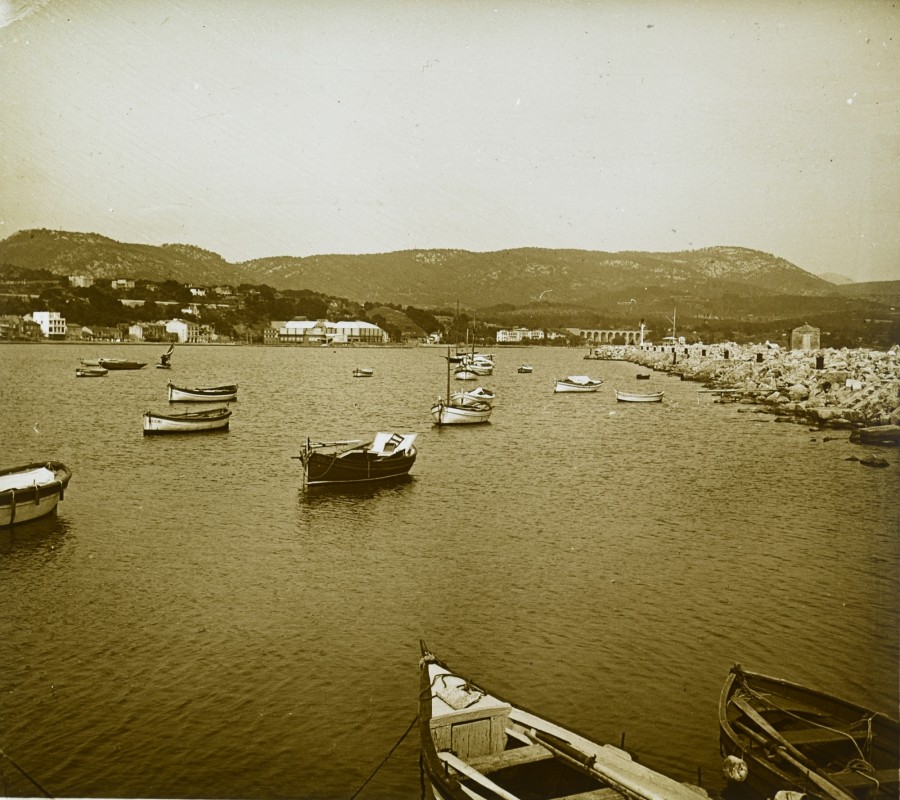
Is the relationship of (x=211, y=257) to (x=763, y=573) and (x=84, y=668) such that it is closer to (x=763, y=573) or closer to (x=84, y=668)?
(x=84, y=668)

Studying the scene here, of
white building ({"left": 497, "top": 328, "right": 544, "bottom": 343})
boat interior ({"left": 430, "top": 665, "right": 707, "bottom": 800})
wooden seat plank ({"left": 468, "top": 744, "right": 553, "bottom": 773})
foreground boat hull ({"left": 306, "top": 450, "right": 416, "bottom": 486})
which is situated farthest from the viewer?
white building ({"left": 497, "top": 328, "right": 544, "bottom": 343})

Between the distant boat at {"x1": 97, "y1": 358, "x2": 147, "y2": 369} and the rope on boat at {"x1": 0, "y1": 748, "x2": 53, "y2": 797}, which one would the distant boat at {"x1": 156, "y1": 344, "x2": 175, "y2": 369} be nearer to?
the distant boat at {"x1": 97, "y1": 358, "x2": 147, "y2": 369}

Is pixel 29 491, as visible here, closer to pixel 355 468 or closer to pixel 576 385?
pixel 355 468

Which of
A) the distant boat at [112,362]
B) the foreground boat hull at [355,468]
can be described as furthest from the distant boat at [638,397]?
the distant boat at [112,362]

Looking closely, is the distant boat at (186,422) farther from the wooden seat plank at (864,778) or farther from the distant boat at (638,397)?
the distant boat at (638,397)

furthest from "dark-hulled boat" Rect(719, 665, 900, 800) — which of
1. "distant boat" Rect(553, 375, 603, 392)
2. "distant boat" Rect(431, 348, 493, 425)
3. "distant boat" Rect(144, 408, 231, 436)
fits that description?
"distant boat" Rect(553, 375, 603, 392)
